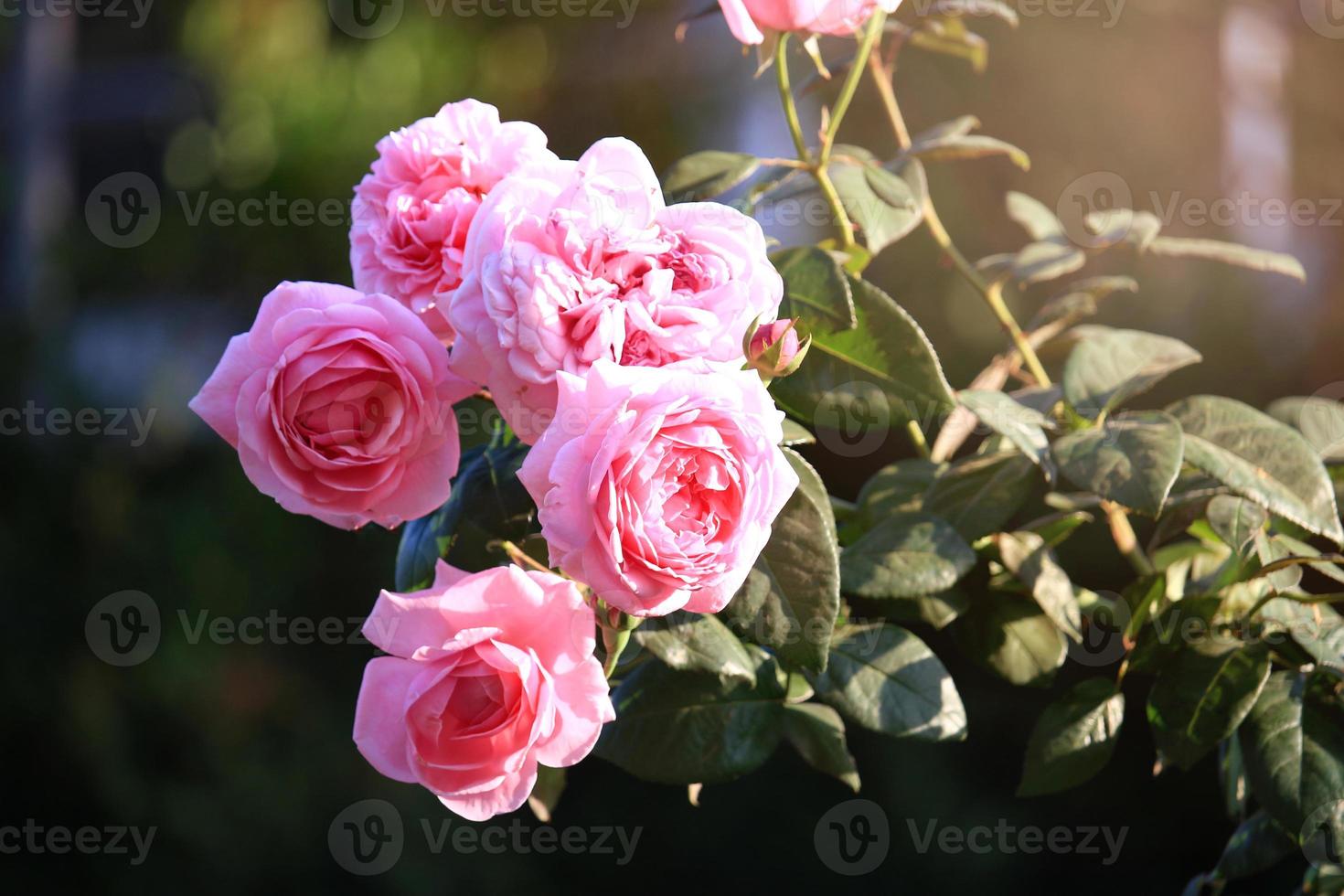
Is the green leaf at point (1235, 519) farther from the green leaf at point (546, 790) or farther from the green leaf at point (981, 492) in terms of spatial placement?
the green leaf at point (546, 790)

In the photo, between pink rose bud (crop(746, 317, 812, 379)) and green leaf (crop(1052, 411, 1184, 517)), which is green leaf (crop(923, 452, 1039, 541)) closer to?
green leaf (crop(1052, 411, 1184, 517))

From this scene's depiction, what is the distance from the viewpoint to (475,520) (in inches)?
20.1

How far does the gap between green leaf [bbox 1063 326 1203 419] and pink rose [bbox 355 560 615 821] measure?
0.33 meters

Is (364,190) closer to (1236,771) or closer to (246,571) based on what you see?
(1236,771)

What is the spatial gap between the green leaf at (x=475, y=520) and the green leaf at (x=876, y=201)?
228 mm

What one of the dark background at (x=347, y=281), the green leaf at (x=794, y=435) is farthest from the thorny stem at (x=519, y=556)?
the dark background at (x=347, y=281)

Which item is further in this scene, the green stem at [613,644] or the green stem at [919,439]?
the green stem at [919,439]

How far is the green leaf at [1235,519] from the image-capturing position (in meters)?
0.54

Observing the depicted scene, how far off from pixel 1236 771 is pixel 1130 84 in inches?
66.4

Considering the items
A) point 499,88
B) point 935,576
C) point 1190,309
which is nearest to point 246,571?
point 499,88

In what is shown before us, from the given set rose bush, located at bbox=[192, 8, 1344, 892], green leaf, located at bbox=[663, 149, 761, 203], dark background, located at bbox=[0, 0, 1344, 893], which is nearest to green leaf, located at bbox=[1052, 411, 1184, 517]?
rose bush, located at bbox=[192, 8, 1344, 892]

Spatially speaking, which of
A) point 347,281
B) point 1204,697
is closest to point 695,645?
point 1204,697

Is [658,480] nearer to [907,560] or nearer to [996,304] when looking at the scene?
[907,560]

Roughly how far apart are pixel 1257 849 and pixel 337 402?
0.53m
